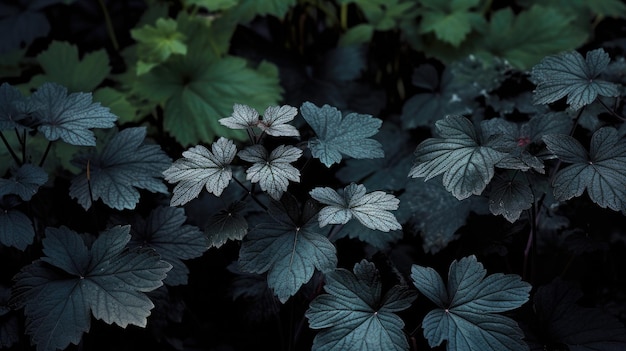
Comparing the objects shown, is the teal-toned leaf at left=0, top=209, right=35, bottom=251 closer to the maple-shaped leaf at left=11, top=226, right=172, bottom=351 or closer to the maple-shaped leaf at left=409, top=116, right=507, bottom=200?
the maple-shaped leaf at left=11, top=226, right=172, bottom=351

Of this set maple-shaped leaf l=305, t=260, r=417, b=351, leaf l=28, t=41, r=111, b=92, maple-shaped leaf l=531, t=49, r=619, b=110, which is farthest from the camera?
leaf l=28, t=41, r=111, b=92

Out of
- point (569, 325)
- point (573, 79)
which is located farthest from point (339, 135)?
point (569, 325)

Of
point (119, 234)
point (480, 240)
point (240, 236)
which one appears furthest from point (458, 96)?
point (119, 234)

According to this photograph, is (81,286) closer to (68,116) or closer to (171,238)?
(171,238)

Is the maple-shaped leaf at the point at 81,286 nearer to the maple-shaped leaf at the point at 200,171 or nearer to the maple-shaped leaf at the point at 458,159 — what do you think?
the maple-shaped leaf at the point at 200,171

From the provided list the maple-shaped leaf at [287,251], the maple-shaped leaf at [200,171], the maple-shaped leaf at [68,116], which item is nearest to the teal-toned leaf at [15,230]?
the maple-shaped leaf at [68,116]

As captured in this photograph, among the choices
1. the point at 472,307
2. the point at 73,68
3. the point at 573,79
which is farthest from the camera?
the point at 73,68

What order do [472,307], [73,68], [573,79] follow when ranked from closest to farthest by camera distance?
Result: [472,307] < [573,79] < [73,68]

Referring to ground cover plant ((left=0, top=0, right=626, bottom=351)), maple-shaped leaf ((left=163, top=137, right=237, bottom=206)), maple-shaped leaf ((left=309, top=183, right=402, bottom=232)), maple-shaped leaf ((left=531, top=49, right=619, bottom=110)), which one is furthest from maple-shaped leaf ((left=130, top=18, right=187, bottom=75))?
maple-shaped leaf ((left=531, top=49, right=619, bottom=110))
